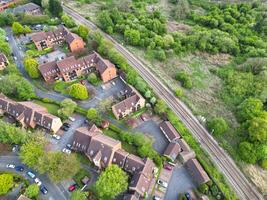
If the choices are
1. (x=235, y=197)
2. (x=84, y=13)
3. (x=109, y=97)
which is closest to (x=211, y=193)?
(x=235, y=197)

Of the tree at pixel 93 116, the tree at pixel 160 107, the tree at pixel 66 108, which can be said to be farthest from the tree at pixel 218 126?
the tree at pixel 66 108

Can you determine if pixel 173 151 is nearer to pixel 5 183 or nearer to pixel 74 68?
pixel 5 183

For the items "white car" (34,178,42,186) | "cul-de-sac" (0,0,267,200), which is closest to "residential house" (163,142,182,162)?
"cul-de-sac" (0,0,267,200)

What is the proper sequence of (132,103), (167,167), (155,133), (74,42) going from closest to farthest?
(167,167)
(155,133)
(132,103)
(74,42)

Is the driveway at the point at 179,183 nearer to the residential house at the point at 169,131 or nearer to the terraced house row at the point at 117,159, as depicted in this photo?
the terraced house row at the point at 117,159

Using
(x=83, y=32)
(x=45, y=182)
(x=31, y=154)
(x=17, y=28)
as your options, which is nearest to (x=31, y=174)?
(x=45, y=182)

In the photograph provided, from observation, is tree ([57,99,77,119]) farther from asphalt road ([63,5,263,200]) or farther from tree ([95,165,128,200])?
asphalt road ([63,5,263,200])
